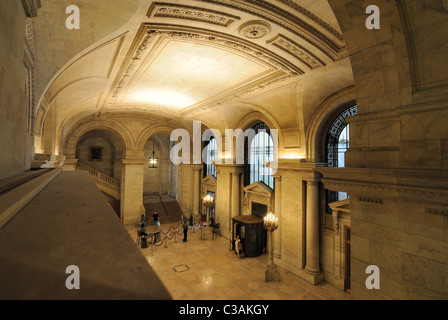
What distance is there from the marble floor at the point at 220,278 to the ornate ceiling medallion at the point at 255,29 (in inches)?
286

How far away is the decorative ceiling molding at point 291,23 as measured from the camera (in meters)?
4.91

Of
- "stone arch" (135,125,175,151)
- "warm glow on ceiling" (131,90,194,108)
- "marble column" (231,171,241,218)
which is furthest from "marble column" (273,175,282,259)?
"stone arch" (135,125,175,151)

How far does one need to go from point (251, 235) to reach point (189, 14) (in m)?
9.84

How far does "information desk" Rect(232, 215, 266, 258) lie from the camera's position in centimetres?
1198

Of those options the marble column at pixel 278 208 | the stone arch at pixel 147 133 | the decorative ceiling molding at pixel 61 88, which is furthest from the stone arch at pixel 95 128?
the marble column at pixel 278 208

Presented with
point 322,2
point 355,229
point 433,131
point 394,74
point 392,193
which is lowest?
point 355,229

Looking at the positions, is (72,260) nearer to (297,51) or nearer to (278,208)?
(297,51)

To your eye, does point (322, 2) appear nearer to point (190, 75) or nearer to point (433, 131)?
point (433, 131)

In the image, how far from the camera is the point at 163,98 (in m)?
12.5

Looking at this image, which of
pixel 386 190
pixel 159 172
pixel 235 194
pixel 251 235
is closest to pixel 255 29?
pixel 386 190

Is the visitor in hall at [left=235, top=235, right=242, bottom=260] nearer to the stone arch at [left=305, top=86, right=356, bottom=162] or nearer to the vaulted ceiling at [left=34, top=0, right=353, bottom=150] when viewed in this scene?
the stone arch at [left=305, top=86, right=356, bottom=162]
